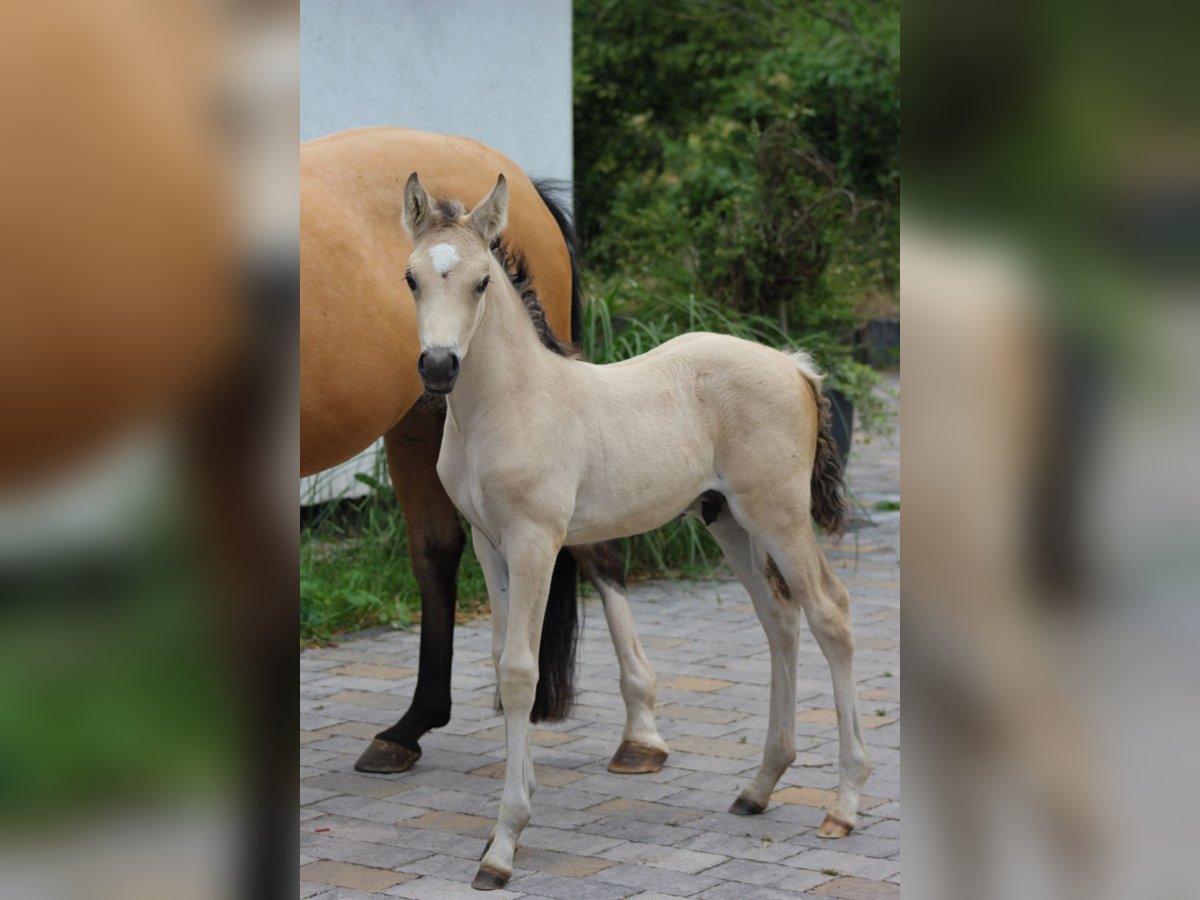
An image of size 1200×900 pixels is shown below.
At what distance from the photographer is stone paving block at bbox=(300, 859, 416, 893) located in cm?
373

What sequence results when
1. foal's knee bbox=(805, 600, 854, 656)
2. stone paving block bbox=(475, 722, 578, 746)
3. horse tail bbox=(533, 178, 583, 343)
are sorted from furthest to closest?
1. horse tail bbox=(533, 178, 583, 343)
2. stone paving block bbox=(475, 722, 578, 746)
3. foal's knee bbox=(805, 600, 854, 656)

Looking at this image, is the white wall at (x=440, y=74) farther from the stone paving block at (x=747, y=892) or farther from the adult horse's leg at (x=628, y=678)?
the stone paving block at (x=747, y=892)

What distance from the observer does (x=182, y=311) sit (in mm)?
1127

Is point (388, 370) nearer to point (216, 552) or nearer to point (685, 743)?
point (685, 743)

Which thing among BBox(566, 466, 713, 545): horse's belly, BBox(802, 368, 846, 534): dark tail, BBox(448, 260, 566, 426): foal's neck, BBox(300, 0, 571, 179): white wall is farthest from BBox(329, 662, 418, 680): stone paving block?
BBox(300, 0, 571, 179): white wall

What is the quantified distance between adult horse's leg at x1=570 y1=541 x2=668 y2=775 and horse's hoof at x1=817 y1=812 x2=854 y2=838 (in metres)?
0.75

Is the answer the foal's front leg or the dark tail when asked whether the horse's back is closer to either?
the foal's front leg

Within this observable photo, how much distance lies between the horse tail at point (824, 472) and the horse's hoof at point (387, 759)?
1505 millimetres

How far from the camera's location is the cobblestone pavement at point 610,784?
3783 mm

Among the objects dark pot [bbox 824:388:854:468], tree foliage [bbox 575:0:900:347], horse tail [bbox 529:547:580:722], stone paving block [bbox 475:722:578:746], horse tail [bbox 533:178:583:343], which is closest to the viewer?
horse tail [bbox 529:547:580:722]

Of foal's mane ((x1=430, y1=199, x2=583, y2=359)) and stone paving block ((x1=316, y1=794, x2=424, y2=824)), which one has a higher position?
foal's mane ((x1=430, y1=199, x2=583, y2=359))

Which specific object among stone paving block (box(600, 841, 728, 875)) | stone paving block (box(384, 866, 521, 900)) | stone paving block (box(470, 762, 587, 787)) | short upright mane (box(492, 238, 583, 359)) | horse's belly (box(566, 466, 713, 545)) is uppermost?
short upright mane (box(492, 238, 583, 359))

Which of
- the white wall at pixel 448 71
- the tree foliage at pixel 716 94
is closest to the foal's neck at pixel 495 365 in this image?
the white wall at pixel 448 71

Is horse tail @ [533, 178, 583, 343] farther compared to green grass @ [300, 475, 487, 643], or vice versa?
green grass @ [300, 475, 487, 643]
